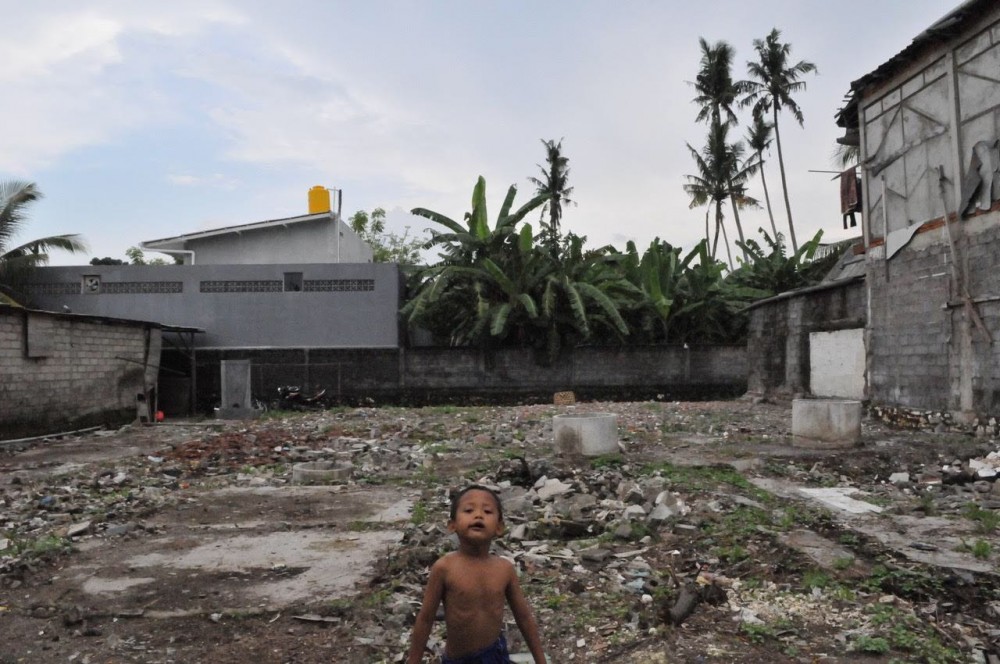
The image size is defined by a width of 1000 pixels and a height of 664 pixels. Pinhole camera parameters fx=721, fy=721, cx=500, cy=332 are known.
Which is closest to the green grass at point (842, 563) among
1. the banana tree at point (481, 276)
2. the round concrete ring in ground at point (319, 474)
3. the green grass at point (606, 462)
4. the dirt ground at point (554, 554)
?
the dirt ground at point (554, 554)

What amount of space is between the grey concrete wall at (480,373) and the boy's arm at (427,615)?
16796 millimetres

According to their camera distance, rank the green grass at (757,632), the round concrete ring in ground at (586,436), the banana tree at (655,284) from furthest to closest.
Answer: the banana tree at (655,284)
the round concrete ring in ground at (586,436)
the green grass at (757,632)

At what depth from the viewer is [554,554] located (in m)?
4.75

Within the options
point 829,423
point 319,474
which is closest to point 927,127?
point 829,423

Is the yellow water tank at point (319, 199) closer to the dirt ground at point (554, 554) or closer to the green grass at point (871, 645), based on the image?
the dirt ground at point (554, 554)

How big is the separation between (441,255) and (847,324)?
10.9 metres

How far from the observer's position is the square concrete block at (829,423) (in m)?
9.09

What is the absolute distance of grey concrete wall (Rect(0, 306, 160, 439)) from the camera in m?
11.6

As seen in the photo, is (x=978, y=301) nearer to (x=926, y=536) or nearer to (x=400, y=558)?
(x=926, y=536)

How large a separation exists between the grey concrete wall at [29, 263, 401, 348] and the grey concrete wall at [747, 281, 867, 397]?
30.7 ft

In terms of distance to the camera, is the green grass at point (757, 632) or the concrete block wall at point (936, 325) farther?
the concrete block wall at point (936, 325)

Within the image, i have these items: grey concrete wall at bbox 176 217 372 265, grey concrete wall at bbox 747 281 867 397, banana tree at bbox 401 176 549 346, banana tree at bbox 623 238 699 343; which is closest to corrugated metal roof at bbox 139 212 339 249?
grey concrete wall at bbox 176 217 372 265

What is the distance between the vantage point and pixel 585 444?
8836 millimetres

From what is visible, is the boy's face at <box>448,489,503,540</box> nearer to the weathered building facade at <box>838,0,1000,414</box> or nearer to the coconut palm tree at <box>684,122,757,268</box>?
the weathered building facade at <box>838,0,1000,414</box>
